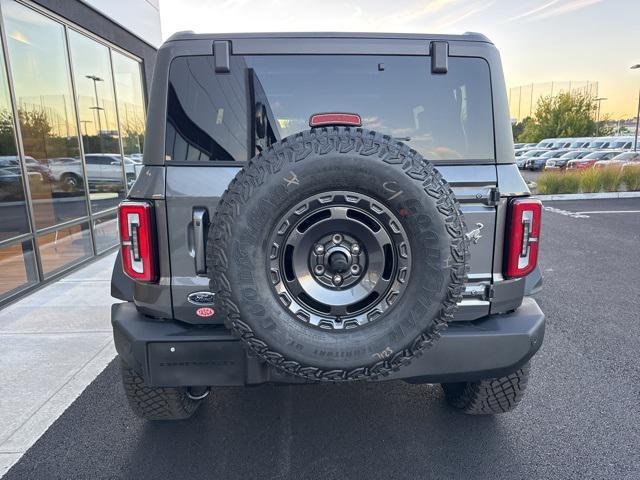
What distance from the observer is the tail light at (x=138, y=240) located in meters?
1.88

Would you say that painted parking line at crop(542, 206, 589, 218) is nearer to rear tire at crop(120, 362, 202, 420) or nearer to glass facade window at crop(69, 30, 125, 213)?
glass facade window at crop(69, 30, 125, 213)

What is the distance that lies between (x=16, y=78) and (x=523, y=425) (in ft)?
21.3

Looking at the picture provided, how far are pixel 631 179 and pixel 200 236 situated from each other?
15.8 m

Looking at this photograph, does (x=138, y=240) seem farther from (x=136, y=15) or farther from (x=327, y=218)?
(x=136, y=15)

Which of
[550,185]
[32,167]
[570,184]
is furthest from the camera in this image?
[550,185]

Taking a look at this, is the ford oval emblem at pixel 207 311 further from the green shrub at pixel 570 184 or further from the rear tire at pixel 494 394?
the green shrub at pixel 570 184

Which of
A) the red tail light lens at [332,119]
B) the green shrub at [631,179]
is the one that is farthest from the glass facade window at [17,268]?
the green shrub at [631,179]

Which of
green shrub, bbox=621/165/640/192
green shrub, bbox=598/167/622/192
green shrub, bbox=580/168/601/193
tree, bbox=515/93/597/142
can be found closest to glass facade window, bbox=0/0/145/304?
green shrub, bbox=580/168/601/193

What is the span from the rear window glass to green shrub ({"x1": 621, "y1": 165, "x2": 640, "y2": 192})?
14.7 meters

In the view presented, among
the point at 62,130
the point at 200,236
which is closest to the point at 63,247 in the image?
the point at 62,130

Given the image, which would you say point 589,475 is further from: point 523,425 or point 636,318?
point 636,318

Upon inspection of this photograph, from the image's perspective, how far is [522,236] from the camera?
6.50 feet

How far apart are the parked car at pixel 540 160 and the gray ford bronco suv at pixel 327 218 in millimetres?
27312

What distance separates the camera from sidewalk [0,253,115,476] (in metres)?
2.57
